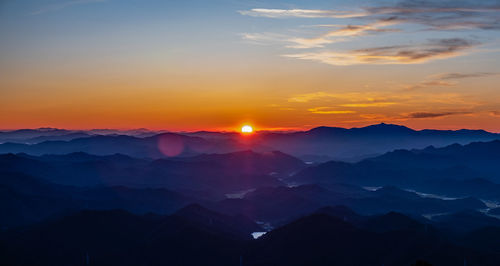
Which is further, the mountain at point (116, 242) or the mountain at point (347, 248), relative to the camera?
the mountain at point (116, 242)

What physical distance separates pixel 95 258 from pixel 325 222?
91.4 meters

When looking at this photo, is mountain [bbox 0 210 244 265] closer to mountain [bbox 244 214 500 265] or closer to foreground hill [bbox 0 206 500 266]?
foreground hill [bbox 0 206 500 266]

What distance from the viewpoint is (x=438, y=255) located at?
146 m

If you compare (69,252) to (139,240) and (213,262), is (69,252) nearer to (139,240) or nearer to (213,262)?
(139,240)

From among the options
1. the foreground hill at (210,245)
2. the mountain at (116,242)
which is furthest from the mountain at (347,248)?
the mountain at (116,242)

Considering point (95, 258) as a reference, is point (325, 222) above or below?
above

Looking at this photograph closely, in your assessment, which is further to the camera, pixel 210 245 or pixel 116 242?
pixel 116 242

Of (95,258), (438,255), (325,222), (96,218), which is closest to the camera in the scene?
(438,255)

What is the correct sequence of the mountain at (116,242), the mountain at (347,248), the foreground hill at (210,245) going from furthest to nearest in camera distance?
the mountain at (116,242)
the foreground hill at (210,245)
the mountain at (347,248)

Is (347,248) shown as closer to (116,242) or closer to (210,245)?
(210,245)

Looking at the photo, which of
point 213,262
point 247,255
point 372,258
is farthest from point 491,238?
point 213,262

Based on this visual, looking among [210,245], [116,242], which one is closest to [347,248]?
[210,245]

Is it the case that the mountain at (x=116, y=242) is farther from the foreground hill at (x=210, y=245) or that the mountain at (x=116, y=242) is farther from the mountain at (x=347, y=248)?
the mountain at (x=347, y=248)

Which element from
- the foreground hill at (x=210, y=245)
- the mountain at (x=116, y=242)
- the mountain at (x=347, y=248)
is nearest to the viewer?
the mountain at (x=347, y=248)
